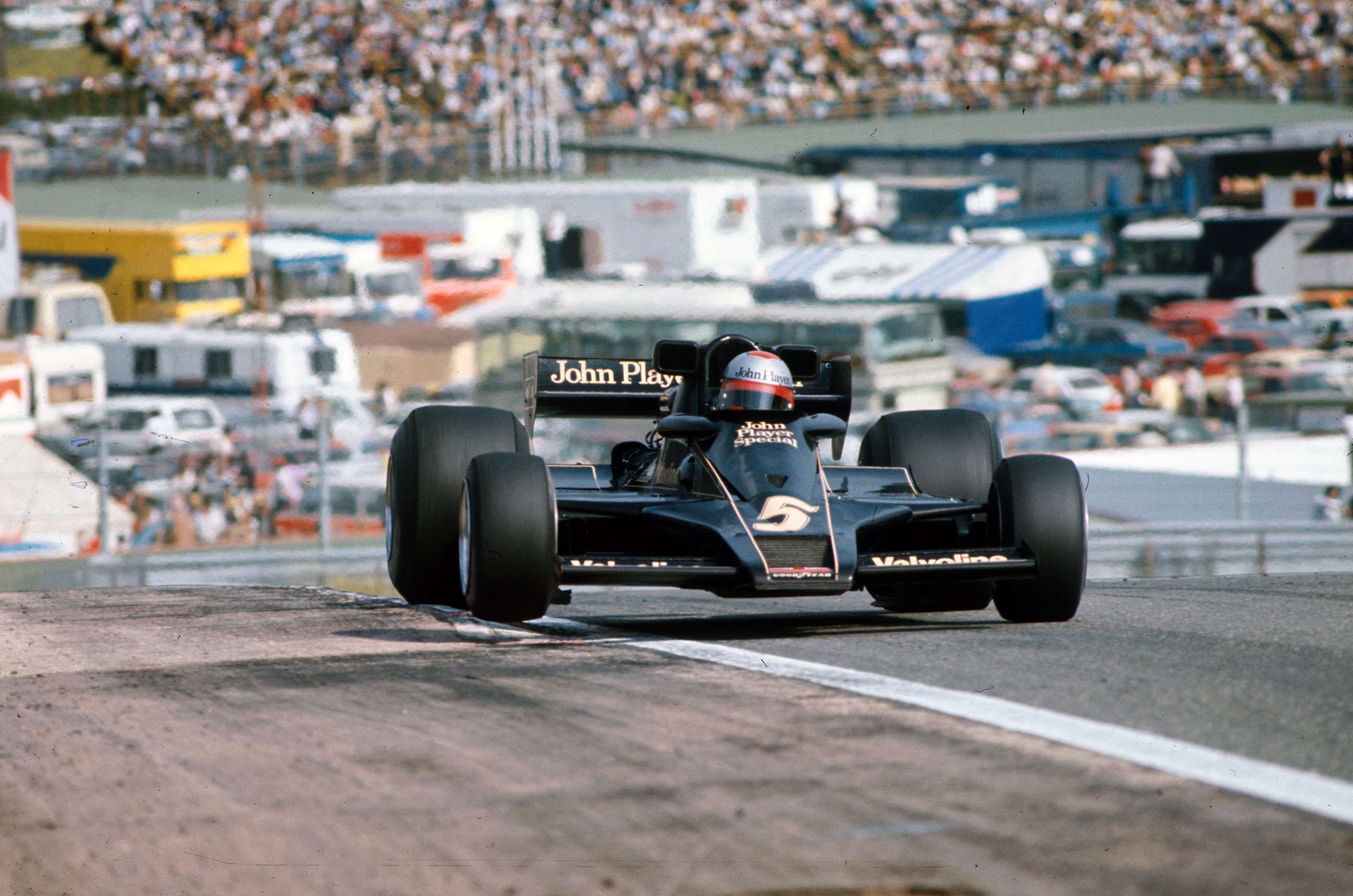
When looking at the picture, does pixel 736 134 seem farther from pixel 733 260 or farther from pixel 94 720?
pixel 94 720

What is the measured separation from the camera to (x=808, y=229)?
123 feet

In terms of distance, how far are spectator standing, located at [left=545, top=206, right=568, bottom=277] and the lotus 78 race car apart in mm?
27488

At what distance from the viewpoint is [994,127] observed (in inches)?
1738

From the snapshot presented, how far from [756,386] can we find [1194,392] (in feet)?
61.2

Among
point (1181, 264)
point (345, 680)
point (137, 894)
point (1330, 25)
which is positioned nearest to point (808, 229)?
point (1181, 264)

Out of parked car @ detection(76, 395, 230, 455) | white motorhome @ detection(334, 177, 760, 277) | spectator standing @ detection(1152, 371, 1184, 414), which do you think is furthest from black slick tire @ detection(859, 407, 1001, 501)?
white motorhome @ detection(334, 177, 760, 277)

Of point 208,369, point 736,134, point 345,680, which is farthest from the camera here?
point 736,134

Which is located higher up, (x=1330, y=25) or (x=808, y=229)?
(x=1330, y=25)

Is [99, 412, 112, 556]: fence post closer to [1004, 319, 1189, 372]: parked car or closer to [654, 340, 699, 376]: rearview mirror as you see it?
[654, 340, 699, 376]: rearview mirror

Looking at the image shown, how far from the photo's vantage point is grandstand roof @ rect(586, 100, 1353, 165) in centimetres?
4162

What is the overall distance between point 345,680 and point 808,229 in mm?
31865

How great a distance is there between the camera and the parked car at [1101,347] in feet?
94.6

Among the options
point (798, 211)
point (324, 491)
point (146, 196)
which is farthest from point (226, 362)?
point (146, 196)

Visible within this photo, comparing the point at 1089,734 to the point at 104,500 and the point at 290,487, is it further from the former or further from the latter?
the point at 290,487
